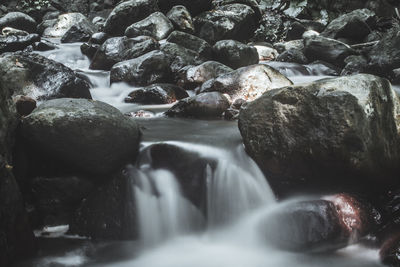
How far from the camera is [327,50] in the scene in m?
9.73

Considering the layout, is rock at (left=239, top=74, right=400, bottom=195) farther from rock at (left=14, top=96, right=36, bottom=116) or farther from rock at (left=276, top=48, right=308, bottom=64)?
rock at (left=276, top=48, right=308, bottom=64)

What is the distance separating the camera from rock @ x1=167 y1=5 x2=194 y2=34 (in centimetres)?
1218

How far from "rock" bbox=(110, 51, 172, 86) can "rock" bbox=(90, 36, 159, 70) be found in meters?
1.48

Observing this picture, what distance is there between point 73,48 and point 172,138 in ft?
29.5

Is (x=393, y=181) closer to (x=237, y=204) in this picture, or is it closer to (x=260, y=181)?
(x=260, y=181)

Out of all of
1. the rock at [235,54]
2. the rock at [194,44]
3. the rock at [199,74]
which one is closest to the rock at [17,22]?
the rock at [194,44]

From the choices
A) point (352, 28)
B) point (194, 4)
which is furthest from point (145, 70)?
point (352, 28)

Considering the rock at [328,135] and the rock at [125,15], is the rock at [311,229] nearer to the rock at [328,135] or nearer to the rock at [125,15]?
the rock at [328,135]

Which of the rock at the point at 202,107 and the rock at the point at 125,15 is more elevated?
the rock at the point at 125,15

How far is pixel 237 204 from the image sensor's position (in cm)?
321

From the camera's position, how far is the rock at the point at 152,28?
11352 mm

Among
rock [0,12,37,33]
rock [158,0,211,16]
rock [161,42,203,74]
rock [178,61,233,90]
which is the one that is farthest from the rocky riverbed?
rock [0,12,37,33]

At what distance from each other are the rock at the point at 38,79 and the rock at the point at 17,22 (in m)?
9.96

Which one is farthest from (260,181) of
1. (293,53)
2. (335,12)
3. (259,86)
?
(335,12)
